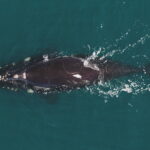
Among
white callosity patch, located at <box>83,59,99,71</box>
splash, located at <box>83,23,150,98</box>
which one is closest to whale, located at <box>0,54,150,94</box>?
white callosity patch, located at <box>83,59,99,71</box>

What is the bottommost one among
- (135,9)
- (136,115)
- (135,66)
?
(136,115)

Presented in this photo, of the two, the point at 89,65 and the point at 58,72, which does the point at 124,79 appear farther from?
the point at 58,72

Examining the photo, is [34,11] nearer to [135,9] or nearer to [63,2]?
[63,2]

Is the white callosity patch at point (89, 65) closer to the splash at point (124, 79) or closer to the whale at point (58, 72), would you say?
the whale at point (58, 72)

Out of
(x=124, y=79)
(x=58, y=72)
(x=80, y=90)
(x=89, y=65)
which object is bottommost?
(x=80, y=90)

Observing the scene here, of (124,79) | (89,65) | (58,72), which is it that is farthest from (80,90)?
(124,79)

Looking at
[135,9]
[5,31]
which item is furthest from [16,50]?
[135,9]

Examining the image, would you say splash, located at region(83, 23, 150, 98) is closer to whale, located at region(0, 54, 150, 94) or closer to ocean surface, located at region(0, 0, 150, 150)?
ocean surface, located at region(0, 0, 150, 150)
